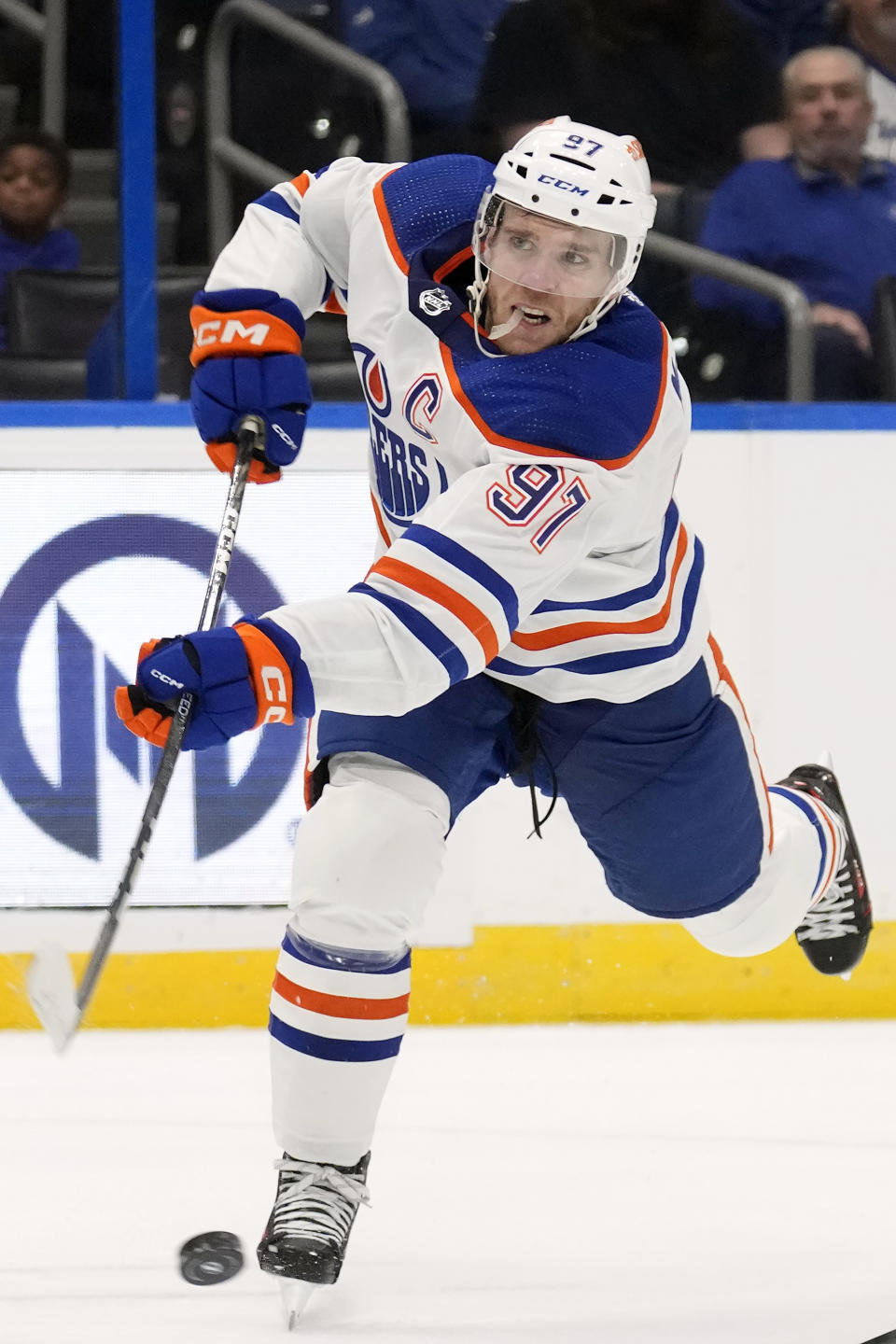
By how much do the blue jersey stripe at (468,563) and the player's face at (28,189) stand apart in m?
1.82

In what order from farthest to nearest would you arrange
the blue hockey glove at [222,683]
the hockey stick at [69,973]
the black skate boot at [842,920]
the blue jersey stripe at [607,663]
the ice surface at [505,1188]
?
1. the black skate boot at [842,920]
2. the blue jersey stripe at [607,663]
3. the ice surface at [505,1188]
4. the hockey stick at [69,973]
5. the blue hockey glove at [222,683]

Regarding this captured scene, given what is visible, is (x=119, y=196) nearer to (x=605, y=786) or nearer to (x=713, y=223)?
(x=713, y=223)

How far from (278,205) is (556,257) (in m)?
0.65

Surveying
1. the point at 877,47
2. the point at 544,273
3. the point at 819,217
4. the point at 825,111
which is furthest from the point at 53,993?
the point at 877,47

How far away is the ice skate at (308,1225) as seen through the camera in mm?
1875

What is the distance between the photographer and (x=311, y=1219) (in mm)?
1912

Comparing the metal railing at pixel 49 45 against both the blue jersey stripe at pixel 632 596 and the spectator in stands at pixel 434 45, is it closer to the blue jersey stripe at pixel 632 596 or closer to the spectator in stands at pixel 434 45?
the spectator in stands at pixel 434 45

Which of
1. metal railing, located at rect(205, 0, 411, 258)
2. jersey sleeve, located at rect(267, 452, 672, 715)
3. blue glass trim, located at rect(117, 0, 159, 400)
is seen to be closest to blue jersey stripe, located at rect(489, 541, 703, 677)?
jersey sleeve, located at rect(267, 452, 672, 715)

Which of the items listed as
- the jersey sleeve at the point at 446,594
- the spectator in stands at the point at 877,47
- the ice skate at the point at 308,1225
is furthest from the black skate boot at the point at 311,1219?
the spectator in stands at the point at 877,47

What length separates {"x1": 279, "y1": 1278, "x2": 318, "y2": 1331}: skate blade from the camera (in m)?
1.88

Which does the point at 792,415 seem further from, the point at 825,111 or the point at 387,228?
the point at 387,228

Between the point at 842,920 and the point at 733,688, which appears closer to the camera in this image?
the point at 733,688

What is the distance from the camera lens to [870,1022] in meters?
3.17

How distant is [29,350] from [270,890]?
109 cm
